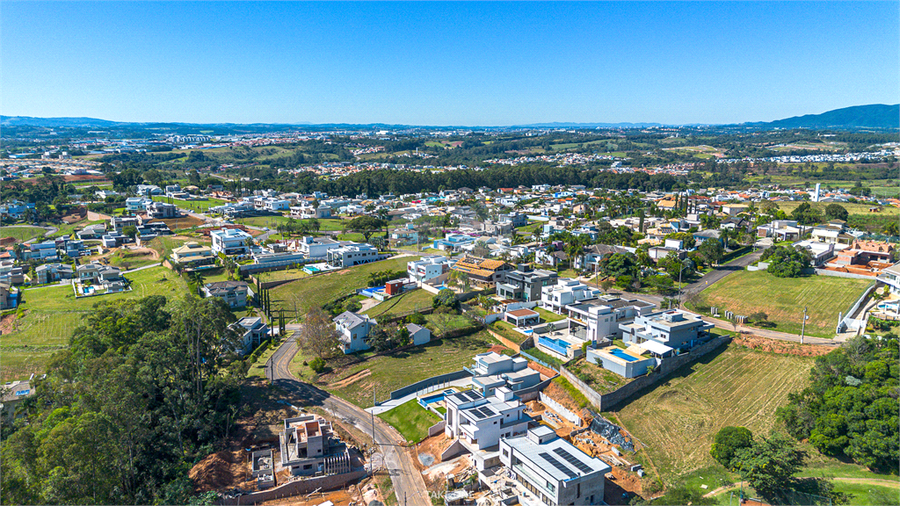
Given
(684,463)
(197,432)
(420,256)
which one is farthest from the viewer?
(420,256)

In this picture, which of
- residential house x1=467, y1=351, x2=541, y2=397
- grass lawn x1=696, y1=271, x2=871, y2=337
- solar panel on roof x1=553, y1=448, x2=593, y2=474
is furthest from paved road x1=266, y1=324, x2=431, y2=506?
grass lawn x1=696, y1=271, x2=871, y2=337

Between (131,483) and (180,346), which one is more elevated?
(180,346)

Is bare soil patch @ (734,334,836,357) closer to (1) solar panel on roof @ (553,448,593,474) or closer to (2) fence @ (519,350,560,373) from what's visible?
(2) fence @ (519,350,560,373)

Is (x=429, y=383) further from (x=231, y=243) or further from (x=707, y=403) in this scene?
(x=231, y=243)

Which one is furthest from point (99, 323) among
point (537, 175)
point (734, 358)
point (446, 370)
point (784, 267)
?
point (537, 175)

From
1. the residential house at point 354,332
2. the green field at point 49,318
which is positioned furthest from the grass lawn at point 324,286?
the green field at point 49,318

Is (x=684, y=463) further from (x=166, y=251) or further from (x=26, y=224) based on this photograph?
(x=26, y=224)

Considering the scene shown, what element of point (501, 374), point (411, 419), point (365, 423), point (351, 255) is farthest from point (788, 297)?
point (351, 255)
